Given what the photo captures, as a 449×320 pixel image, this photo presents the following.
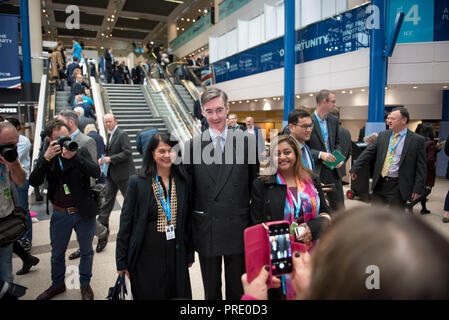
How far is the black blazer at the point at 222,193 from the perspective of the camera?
203 cm

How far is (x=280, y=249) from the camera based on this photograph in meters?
1.32

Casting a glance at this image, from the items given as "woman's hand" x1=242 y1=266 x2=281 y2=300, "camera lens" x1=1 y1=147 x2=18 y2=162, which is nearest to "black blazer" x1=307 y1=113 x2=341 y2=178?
"woman's hand" x1=242 y1=266 x2=281 y2=300

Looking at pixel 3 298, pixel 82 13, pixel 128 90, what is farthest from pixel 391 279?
pixel 82 13

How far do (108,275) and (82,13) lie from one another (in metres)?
26.7

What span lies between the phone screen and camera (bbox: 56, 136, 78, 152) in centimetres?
198

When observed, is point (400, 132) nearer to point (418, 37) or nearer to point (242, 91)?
point (418, 37)

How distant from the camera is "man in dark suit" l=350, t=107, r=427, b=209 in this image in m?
3.27

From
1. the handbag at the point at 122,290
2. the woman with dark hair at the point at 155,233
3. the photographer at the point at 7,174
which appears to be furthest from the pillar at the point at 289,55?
the handbag at the point at 122,290

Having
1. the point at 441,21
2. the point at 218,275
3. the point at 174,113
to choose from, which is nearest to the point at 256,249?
the point at 218,275

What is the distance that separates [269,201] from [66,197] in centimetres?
203

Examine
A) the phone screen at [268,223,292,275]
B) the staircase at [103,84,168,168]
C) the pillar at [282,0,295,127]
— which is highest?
the pillar at [282,0,295,127]

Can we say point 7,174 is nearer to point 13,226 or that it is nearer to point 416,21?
point 13,226

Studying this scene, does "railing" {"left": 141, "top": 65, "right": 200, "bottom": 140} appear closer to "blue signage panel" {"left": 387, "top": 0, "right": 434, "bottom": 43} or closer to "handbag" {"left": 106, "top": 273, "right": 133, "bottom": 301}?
"blue signage panel" {"left": 387, "top": 0, "right": 434, "bottom": 43}

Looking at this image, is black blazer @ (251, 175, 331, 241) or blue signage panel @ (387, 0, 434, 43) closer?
black blazer @ (251, 175, 331, 241)
